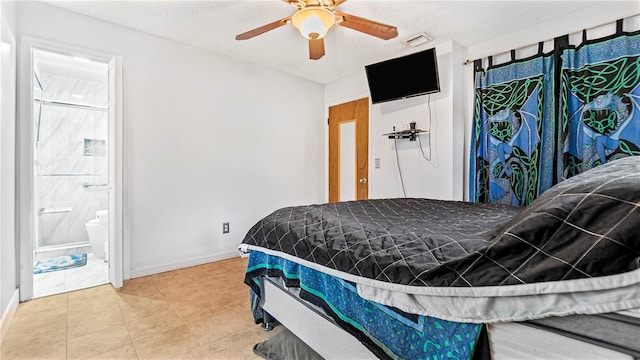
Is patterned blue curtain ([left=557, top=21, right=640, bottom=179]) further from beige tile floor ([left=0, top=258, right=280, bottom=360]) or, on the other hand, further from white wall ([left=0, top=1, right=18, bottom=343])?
white wall ([left=0, top=1, right=18, bottom=343])

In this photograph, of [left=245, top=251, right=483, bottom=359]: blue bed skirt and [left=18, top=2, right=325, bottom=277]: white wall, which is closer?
[left=245, top=251, right=483, bottom=359]: blue bed skirt

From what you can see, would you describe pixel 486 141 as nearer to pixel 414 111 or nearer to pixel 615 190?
pixel 414 111

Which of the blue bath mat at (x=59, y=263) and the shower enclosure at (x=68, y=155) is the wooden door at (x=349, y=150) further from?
the blue bath mat at (x=59, y=263)

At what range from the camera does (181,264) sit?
3.22m

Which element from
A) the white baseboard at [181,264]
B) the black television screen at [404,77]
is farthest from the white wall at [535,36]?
the white baseboard at [181,264]

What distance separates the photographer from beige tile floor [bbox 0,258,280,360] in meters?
1.75

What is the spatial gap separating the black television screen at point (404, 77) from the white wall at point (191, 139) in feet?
4.22

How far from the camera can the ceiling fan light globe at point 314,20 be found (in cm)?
201

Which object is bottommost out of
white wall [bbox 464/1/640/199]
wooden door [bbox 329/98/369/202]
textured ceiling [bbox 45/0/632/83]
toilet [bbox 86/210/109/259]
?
toilet [bbox 86/210/109/259]

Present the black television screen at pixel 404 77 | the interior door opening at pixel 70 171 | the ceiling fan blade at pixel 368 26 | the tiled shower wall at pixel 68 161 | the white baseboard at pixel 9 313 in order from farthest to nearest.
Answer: the tiled shower wall at pixel 68 161 → the interior door opening at pixel 70 171 → the black television screen at pixel 404 77 → the ceiling fan blade at pixel 368 26 → the white baseboard at pixel 9 313

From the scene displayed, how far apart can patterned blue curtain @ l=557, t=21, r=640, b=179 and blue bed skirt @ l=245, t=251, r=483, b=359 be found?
2339mm

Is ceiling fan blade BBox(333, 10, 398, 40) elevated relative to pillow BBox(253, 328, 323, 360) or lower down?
elevated

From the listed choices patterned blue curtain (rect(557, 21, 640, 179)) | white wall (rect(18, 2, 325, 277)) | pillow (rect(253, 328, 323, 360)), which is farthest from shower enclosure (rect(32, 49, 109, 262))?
patterned blue curtain (rect(557, 21, 640, 179))

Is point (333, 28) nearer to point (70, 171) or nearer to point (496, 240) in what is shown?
point (496, 240)
